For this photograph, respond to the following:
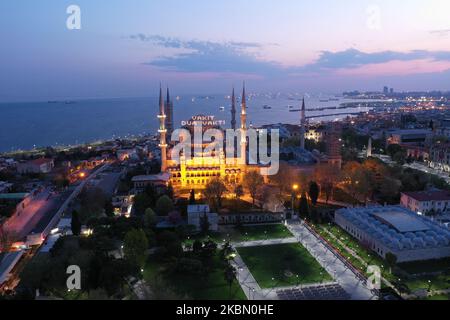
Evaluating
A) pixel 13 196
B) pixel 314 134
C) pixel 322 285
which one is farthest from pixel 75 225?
pixel 314 134

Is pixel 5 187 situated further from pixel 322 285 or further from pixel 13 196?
pixel 322 285

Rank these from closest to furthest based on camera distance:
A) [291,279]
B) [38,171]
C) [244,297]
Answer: [244,297] → [291,279] → [38,171]

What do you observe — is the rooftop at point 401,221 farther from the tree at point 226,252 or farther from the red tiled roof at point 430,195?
the tree at point 226,252

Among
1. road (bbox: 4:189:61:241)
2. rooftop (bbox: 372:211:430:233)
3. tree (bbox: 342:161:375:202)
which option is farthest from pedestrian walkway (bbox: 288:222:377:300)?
road (bbox: 4:189:61:241)

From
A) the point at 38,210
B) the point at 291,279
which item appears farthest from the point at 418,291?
the point at 38,210

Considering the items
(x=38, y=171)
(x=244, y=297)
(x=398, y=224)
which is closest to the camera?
(x=244, y=297)

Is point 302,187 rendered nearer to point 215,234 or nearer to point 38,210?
point 215,234
